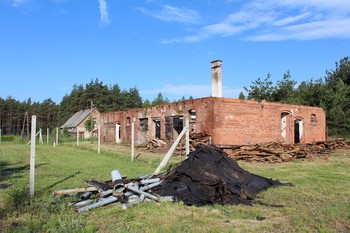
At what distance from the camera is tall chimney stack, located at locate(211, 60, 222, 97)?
22083mm

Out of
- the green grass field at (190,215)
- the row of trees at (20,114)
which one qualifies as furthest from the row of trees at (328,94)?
the row of trees at (20,114)

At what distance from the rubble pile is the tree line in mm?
29059

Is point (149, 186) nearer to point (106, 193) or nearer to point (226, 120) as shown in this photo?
point (106, 193)

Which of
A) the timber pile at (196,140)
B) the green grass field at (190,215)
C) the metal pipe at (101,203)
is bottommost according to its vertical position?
the green grass field at (190,215)

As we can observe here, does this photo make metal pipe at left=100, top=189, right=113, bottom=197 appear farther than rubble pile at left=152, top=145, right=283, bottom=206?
No

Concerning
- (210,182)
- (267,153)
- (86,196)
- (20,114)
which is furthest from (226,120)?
(20,114)

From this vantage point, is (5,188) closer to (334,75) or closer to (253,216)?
(253,216)

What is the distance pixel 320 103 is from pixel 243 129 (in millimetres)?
21386

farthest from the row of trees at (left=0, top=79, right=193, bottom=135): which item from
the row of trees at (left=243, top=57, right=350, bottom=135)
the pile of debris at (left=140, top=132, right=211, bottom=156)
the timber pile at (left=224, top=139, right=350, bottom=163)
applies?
the timber pile at (left=224, top=139, right=350, bottom=163)

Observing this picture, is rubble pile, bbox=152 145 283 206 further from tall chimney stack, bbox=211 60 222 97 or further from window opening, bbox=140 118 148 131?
window opening, bbox=140 118 148 131

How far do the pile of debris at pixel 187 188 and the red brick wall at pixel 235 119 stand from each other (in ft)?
39.4

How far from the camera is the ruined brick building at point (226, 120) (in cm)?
2012

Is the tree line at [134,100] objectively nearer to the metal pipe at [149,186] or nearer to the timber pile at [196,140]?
the timber pile at [196,140]

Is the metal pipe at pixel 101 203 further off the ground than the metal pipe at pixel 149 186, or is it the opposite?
the metal pipe at pixel 149 186
